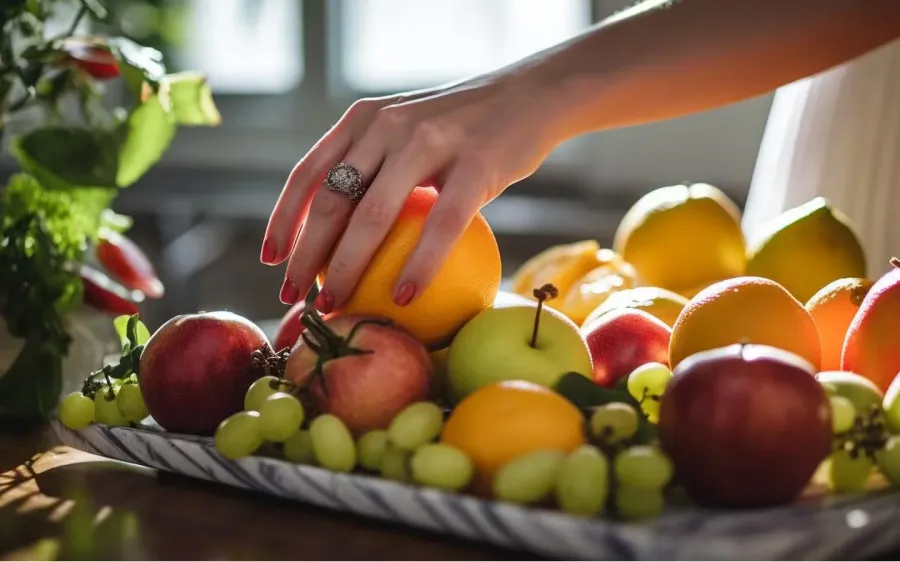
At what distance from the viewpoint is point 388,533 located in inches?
23.1

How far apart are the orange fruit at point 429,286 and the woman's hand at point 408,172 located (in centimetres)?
1

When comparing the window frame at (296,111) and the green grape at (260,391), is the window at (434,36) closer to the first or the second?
→ the window frame at (296,111)

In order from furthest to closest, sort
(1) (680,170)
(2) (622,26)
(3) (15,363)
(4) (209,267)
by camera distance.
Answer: (4) (209,267)
(1) (680,170)
(3) (15,363)
(2) (622,26)

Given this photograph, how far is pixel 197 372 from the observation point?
2.38 feet

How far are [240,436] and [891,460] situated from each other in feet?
1.15

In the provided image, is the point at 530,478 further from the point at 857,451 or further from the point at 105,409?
the point at 105,409

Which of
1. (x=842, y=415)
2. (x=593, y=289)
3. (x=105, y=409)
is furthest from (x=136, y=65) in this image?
(x=842, y=415)

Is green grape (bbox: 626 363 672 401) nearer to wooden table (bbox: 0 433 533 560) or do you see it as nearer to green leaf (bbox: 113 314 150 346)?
wooden table (bbox: 0 433 533 560)

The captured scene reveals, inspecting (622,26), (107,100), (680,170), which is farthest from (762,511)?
(107,100)

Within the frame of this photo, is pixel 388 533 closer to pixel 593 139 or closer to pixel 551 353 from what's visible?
pixel 551 353

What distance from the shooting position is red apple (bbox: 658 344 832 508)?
1.75ft

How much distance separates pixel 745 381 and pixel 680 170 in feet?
5.96

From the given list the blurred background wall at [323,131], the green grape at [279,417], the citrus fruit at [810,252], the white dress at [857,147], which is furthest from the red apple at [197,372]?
the blurred background wall at [323,131]

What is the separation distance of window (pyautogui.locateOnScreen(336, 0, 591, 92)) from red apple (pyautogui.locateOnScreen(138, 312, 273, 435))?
1.99 m
